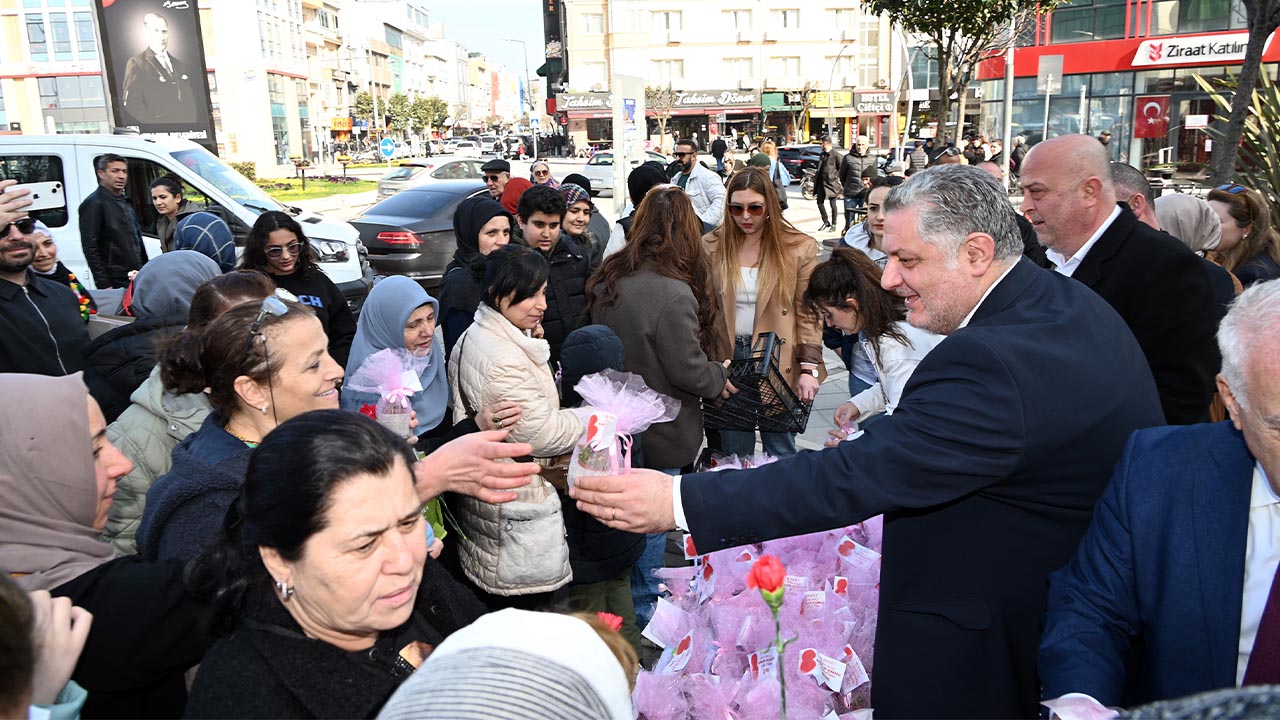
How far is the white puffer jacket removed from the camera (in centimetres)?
329

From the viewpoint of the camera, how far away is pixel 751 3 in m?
58.2

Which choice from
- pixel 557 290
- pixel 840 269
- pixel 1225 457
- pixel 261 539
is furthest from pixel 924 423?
pixel 557 290

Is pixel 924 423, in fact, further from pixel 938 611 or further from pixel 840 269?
pixel 840 269

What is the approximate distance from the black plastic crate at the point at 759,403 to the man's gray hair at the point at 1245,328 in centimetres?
249

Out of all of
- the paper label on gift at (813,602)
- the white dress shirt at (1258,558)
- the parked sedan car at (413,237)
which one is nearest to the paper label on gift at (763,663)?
the paper label on gift at (813,602)

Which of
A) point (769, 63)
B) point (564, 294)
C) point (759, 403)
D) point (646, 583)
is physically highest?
point (769, 63)

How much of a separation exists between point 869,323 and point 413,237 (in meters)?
8.66

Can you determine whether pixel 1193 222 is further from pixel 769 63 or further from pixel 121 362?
pixel 769 63

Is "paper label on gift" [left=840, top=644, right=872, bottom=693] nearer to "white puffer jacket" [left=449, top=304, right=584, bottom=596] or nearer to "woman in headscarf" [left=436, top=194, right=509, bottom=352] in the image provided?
"white puffer jacket" [left=449, top=304, right=584, bottom=596]

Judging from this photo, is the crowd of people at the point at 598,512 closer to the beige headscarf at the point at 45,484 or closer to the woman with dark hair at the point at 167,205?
the beige headscarf at the point at 45,484

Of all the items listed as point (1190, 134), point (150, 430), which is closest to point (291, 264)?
point (150, 430)

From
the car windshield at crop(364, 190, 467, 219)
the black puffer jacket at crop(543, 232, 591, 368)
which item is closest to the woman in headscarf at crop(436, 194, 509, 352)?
the black puffer jacket at crop(543, 232, 591, 368)

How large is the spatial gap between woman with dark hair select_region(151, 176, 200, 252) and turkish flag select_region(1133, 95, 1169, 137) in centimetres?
2805

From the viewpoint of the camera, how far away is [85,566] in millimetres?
2049
